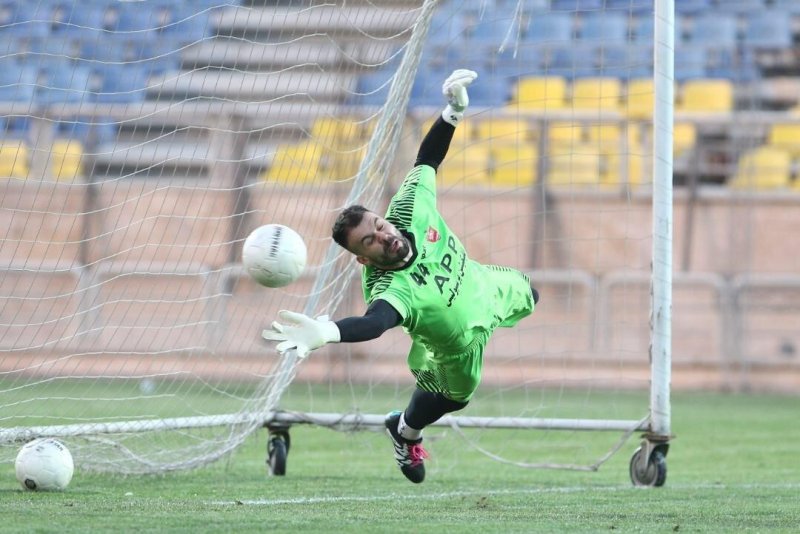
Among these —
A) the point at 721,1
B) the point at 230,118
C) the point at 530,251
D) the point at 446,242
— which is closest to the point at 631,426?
the point at 446,242

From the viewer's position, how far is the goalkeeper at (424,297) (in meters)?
5.52

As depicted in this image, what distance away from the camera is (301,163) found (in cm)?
927

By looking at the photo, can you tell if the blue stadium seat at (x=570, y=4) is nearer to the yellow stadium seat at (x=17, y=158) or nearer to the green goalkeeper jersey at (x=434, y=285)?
the yellow stadium seat at (x=17, y=158)

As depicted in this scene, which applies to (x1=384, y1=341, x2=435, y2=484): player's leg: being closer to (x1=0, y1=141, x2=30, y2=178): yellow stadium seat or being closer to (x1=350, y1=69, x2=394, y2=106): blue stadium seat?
(x1=0, y1=141, x2=30, y2=178): yellow stadium seat

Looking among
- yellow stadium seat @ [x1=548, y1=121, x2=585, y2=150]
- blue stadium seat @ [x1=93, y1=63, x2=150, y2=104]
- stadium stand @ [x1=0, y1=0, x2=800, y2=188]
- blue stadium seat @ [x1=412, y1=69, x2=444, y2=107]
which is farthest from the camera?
yellow stadium seat @ [x1=548, y1=121, x2=585, y2=150]

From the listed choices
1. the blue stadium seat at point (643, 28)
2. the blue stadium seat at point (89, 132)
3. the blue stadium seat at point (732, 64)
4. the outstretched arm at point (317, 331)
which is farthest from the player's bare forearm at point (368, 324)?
the blue stadium seat at point (732, 64)

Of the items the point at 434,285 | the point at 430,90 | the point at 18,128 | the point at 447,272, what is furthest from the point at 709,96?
the point at 434,285

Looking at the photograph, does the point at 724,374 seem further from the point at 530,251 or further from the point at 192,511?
the point at 192,511

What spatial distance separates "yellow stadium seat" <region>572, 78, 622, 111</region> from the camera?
15.0 meters

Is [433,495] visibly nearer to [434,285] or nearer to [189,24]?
[434,285]

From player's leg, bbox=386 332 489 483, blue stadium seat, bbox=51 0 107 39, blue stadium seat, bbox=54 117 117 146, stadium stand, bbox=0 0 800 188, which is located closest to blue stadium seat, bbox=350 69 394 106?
stadium stand, bbox=0 0 800 188

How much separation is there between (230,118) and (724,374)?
289 inches

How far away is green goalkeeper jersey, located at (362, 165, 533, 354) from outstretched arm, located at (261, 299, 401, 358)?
348 mm

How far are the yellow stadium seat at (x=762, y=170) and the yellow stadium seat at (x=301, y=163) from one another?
6.65 meters
